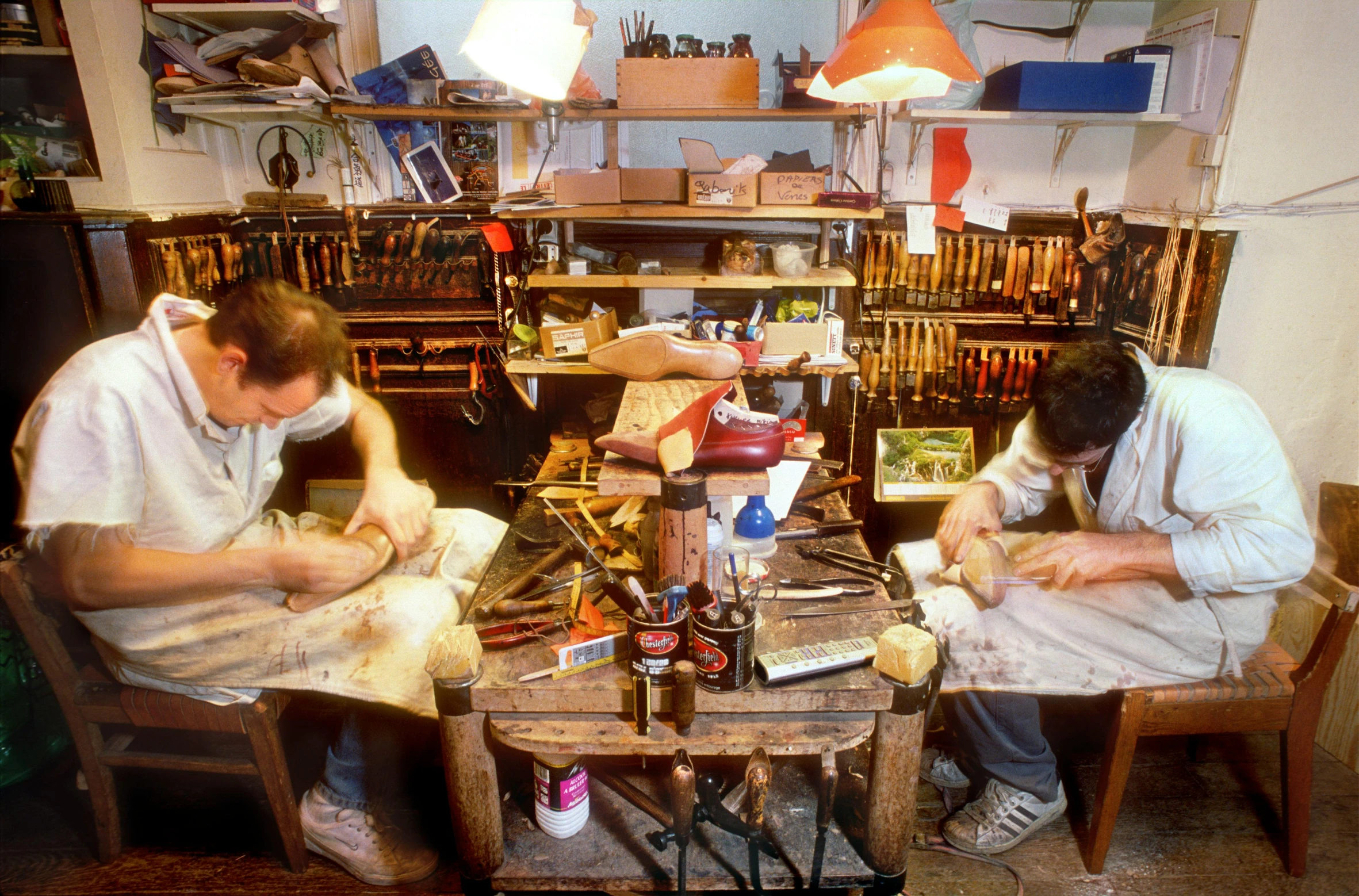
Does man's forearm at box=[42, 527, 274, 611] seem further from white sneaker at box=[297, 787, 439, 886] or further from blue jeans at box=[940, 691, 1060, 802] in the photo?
blue jeans at box=[940, 691, 1060, 802]

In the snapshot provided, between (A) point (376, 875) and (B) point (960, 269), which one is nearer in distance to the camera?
(A) point (376, 875)

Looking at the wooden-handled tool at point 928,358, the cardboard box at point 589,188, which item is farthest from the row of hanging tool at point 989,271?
the cardboard box at point 589,188

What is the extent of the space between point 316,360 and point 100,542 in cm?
58

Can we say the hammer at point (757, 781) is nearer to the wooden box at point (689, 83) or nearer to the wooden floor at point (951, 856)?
the wooden floor at point (951, 856)

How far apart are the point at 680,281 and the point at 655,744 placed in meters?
1.92

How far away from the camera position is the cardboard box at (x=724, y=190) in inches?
108

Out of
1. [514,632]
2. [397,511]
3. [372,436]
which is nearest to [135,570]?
[397,511]

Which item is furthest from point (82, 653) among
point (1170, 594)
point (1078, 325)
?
point (1078, 325)

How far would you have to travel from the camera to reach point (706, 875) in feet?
5.60

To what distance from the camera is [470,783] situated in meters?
1.54

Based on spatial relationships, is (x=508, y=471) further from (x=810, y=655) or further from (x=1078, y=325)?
(x=1078, y=325)

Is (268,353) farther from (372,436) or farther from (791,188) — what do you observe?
(791,188)

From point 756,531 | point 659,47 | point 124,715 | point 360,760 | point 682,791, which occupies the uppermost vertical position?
point 659,47

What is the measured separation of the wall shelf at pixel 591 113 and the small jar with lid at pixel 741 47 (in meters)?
0.19
